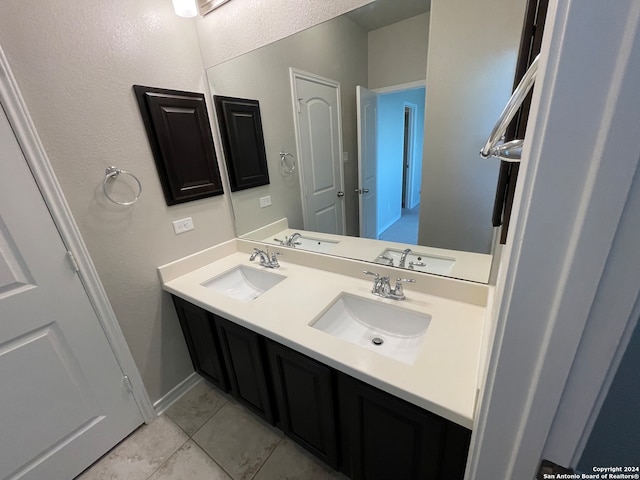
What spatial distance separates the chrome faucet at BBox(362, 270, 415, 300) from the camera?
3.85 ft

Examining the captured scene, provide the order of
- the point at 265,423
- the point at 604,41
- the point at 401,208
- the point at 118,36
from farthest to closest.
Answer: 1. the point at 265,423
2. the point at 401,208
3. the point at 118,36
4. the point at 604,41

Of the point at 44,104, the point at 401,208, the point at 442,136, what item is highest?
the point at 44,104

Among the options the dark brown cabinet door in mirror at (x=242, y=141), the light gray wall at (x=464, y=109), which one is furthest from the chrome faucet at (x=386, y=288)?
the dark brown cabinet door in mirror at (x=242, y=141)

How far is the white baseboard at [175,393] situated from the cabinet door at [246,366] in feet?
1.53

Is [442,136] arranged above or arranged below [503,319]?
above

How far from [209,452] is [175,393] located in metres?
0.49

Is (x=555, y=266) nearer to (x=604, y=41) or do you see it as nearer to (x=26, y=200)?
(x=604, y=41)

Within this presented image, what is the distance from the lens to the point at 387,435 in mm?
878

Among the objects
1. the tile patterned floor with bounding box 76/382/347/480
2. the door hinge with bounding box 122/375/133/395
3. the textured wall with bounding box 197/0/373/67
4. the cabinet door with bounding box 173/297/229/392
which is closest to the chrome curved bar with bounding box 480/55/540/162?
the textured wall with bounding box 197/0/373/67

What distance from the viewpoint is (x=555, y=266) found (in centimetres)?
31

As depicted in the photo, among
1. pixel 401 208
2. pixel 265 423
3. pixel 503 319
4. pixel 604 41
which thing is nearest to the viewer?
pixel 604 41

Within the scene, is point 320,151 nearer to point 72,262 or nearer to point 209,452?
point 72,262

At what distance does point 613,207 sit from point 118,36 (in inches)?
71.6

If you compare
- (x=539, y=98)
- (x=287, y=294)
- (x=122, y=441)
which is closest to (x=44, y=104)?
(x=287, y=294)
